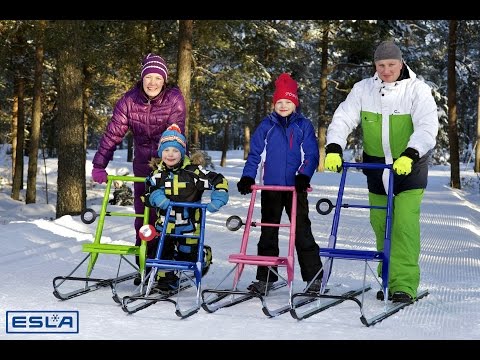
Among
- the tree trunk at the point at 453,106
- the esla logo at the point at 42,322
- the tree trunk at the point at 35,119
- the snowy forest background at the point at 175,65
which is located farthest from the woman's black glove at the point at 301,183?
the tree trunk at the point at 453,106

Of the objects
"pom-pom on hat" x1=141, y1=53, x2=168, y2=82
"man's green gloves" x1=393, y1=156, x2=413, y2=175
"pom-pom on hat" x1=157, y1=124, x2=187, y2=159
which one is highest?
"pom-pom on hat" x1=141, y1=53, x2=168, y2=82

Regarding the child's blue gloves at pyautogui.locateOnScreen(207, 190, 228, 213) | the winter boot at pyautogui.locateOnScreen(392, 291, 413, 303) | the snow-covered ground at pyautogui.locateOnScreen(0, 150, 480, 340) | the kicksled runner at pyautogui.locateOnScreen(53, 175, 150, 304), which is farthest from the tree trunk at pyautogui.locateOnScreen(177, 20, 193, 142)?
the winter boot at pyautogui.locateOnScreen(392, 291, 413, 303)

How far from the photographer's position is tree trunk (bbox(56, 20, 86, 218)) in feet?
42.8

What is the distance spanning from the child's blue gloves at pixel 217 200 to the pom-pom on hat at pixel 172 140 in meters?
0.50

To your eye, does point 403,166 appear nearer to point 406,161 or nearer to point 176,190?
point 406,161

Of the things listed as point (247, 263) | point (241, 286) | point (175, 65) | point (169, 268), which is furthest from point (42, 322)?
point (175, 65)

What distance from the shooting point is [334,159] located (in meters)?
5.90

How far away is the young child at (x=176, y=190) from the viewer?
6.16m

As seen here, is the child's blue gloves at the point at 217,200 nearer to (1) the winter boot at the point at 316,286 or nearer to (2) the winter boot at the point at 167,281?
(2) the winter boot at the point at 167,281

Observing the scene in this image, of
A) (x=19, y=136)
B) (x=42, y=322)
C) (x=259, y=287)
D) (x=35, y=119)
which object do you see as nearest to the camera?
(x=42, y=322)

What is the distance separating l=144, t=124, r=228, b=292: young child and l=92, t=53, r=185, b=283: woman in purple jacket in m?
0.47

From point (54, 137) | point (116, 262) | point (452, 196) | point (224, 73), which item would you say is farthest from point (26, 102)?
point (116, 262)

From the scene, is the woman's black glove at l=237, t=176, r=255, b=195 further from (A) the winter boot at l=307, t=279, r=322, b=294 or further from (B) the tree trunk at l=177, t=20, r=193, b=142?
(B) the tree trunk at l=177, t=20, r=193, b=142

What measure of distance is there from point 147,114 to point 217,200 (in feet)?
4.14
